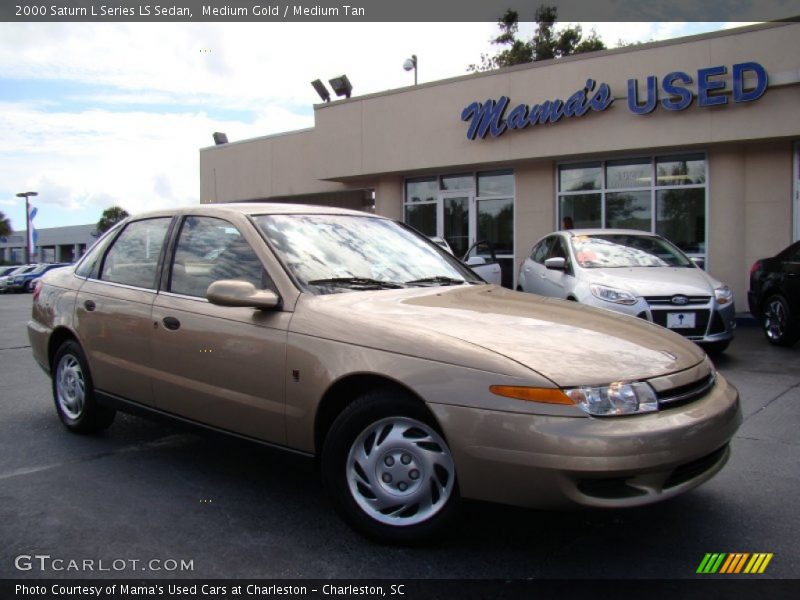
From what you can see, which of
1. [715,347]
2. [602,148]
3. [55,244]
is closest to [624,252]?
[715,347]

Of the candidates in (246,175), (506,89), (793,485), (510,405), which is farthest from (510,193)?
(510,405)

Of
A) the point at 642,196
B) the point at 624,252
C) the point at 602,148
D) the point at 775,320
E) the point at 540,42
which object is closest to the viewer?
the point at 624,252

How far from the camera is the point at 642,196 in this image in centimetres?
1359

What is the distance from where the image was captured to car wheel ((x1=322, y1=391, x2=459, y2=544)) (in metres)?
2.90

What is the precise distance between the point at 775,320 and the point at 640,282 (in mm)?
2412

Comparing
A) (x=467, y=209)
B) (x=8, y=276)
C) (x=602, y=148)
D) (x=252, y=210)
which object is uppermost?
(x=602, y=148)

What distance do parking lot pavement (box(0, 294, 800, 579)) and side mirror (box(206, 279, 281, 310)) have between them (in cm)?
74

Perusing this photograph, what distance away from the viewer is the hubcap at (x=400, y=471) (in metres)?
2.90

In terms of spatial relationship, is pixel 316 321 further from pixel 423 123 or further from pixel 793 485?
pixel 423 123

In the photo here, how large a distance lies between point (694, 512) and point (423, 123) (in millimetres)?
13195

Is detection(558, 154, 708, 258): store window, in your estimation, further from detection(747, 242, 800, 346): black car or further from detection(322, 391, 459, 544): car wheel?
detection(322, 391, 459, 544): car wheel

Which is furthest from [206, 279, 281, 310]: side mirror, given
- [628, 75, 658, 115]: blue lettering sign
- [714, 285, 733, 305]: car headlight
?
[628, 75, 658, 115]: blue lettering sign

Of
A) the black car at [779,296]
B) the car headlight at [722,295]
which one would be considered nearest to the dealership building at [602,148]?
the black car at [779,296]

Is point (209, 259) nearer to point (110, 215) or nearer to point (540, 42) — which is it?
point (540, 42)
